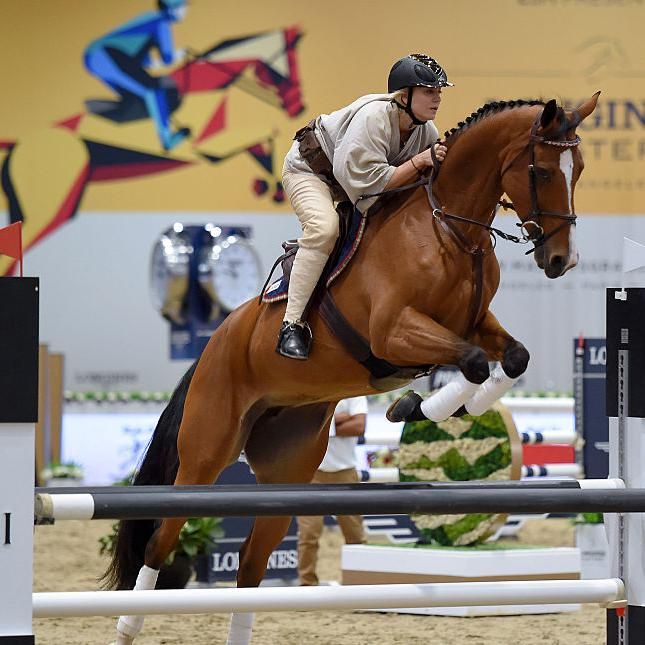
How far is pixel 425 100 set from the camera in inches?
139

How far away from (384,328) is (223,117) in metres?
8.17

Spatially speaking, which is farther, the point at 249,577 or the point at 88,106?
the point at 88,106

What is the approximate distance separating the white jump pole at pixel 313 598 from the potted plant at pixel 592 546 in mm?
3380

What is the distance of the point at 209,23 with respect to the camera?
37.0 ft

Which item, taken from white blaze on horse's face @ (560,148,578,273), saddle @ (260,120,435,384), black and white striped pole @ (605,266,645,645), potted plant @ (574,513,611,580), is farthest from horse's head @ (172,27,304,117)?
black and white striped pole @ (605,266,645,645)

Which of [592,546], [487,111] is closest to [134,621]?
[487,111]

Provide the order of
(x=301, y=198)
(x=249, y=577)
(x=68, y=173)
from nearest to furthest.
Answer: (x=301, y=198) < (x=249, y=577) < (x=68, y=173)

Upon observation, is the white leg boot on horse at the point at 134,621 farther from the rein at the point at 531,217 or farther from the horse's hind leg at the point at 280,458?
the rein at the point at 531,217

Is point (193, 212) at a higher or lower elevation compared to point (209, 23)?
lower

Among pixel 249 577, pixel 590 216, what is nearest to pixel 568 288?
pixel 590 216

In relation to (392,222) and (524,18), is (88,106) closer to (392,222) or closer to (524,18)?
(524,18)

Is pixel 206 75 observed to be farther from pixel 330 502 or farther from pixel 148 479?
pixel 330 502

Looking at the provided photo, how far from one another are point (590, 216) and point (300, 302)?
8.36 meters

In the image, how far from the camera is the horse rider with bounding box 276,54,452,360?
354cm
